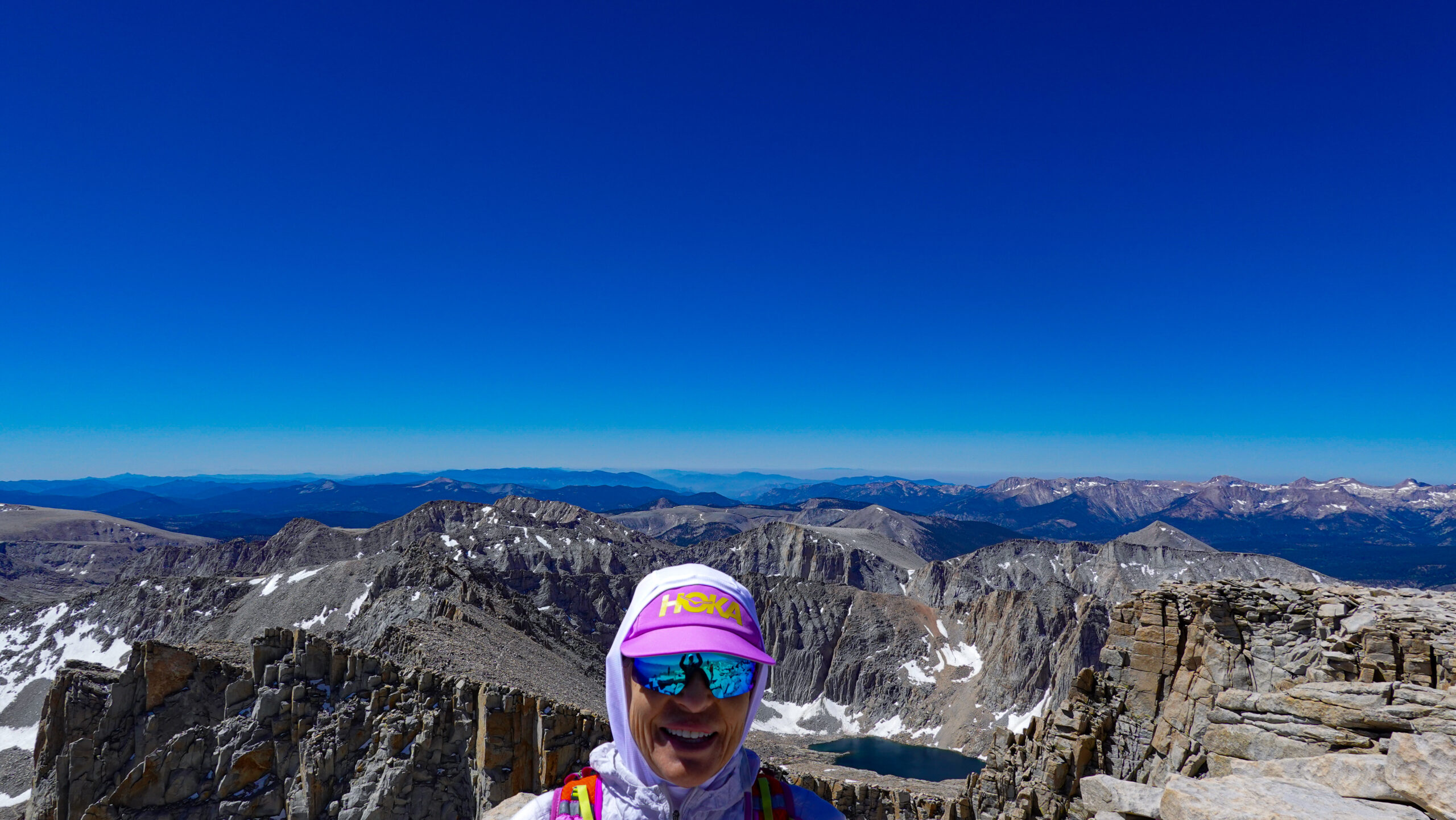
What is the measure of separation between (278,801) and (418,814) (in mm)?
9255

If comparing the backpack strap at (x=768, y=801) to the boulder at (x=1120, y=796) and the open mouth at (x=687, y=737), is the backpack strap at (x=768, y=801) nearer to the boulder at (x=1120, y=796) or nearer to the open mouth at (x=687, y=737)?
the open mouth at (x=687, y=737)

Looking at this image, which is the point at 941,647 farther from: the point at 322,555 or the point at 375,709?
the point at 322,555

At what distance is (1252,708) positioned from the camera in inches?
443

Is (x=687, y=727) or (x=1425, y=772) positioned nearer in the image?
(x=687, y=727)

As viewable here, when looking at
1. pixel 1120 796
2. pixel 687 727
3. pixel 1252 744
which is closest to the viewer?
pixel 687 727

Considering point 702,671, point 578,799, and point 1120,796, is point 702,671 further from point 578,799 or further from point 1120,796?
point 1120,796

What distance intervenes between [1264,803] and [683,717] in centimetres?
637

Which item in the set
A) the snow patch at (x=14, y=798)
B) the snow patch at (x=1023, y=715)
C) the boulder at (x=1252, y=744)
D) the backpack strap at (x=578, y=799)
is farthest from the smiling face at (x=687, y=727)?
the snow patch at (x=1023, y=715)

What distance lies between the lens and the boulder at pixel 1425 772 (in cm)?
627

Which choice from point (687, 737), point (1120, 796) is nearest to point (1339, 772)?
point (1120, 796)

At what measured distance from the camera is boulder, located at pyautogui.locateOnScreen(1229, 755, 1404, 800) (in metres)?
6.88

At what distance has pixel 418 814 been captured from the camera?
1187 inches

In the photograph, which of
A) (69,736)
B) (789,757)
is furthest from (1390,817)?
(789,757)

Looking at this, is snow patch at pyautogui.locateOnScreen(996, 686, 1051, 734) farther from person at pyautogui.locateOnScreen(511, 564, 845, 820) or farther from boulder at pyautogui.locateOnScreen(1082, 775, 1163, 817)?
person at pyautogui.locateOnScreen(511, 564, 845, 820)
